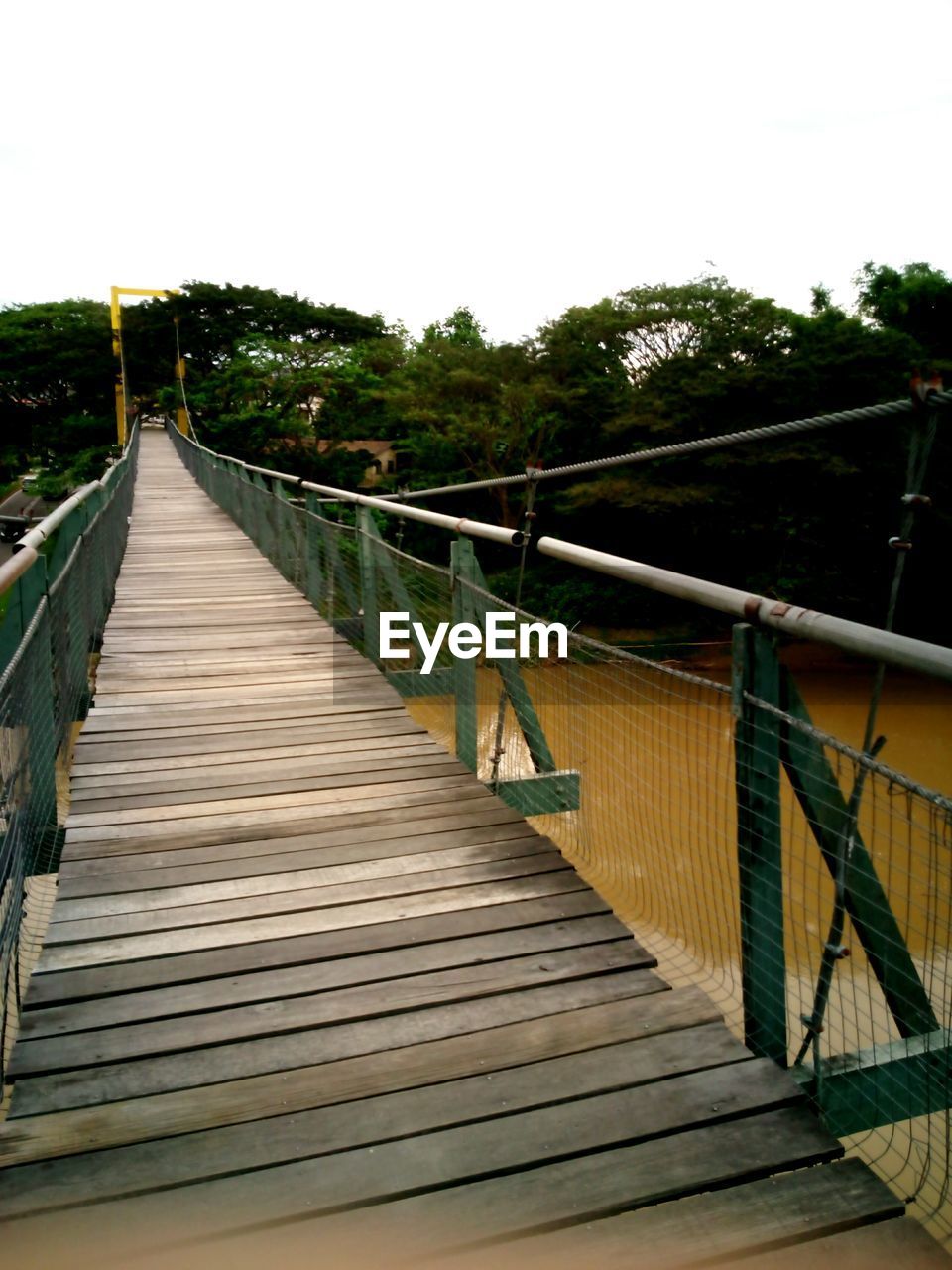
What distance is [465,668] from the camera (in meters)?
3.10

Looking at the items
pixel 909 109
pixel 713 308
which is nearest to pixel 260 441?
pixel 713 308

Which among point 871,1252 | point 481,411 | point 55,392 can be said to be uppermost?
point 55,392

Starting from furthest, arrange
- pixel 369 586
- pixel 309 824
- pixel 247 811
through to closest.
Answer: pixel 369 586, pixel 247 811, pixel 309 824

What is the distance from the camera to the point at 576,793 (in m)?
3.33

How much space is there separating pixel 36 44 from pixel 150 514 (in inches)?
325

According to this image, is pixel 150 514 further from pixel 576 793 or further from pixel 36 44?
pixel 576 793

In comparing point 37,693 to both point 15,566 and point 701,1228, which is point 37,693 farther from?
point 701,1228

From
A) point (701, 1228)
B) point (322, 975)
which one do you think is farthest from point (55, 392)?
point (701, 1228)

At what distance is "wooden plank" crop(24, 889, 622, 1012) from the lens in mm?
1826

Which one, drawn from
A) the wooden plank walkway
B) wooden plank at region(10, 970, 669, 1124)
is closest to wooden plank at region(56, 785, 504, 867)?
the wooden plank walkway

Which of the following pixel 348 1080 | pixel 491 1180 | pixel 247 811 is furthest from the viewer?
pixel 247 811

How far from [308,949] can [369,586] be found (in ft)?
8.33

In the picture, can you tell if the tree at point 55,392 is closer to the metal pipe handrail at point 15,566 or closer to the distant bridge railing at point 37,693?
the distant bridge railing at point 37,693

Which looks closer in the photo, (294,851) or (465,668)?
(294,851)
